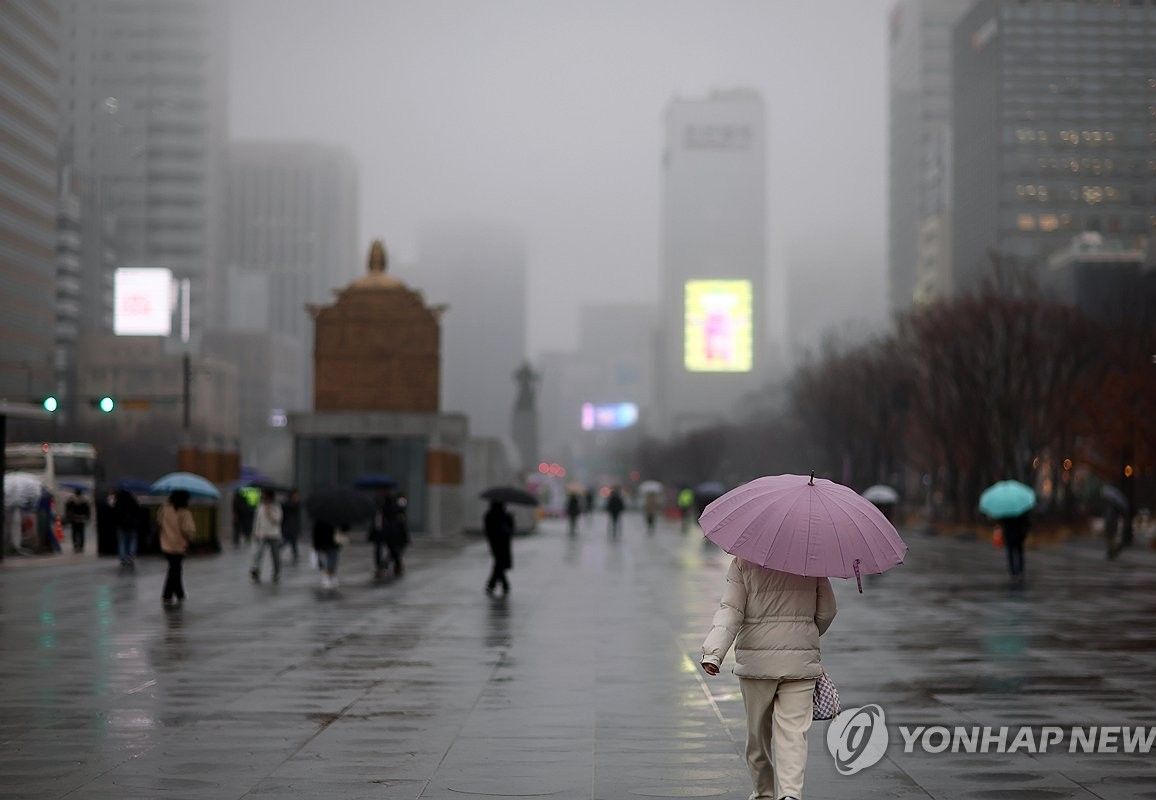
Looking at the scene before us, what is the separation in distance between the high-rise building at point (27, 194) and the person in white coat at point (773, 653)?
10773 cm

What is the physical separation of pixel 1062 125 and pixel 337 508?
147178 millimetres

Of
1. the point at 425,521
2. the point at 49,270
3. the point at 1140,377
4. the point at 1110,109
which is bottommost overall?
the point at 425,521

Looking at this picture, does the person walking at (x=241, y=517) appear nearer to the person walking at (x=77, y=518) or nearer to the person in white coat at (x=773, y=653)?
the person walking at (x=77, y=518)

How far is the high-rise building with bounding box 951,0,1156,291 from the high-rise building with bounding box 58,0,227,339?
8095 centimetres

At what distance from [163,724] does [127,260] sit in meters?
168

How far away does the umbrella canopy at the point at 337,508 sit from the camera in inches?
1086

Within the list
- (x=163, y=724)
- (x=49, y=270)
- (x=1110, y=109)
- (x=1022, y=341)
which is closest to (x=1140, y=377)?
(x=1022, y=341)

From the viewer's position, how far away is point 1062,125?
162 meters

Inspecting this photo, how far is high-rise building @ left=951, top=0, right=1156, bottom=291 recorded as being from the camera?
160 meters

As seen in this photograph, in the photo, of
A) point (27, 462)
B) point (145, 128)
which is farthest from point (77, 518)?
point (145, 128)

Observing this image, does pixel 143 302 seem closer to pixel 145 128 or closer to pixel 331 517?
pixel 331 517

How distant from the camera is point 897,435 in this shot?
74750mm

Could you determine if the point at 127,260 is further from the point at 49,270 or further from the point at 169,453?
the point at 169,453

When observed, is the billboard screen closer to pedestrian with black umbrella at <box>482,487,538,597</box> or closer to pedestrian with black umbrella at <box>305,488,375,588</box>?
pedestrian with black umbrella at <box>305,488,375,588</box>
